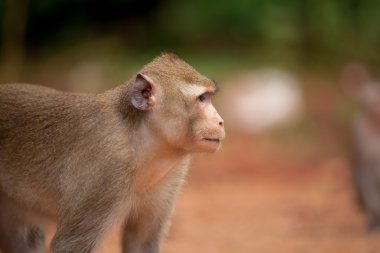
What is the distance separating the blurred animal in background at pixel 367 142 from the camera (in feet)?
37.4

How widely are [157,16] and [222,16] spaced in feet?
3.75

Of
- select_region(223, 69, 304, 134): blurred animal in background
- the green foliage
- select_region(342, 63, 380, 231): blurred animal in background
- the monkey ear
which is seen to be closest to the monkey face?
the monkey ear

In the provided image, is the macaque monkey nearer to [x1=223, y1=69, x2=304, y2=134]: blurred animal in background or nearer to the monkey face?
the monkey face

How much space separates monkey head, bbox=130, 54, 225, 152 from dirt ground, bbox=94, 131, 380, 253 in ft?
10.1

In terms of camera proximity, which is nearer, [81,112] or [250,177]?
[81,112]

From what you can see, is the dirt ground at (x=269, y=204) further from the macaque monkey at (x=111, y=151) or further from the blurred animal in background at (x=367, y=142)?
the macaque monkey at (x=111, y=151)

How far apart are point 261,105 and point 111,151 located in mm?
9332

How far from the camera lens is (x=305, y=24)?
16719 mm

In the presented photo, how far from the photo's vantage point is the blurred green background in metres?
16.4

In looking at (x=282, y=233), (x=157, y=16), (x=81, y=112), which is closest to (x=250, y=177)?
(x=282, y=233)

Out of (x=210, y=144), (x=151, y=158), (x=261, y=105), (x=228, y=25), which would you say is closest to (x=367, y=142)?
(x=261, y=105)

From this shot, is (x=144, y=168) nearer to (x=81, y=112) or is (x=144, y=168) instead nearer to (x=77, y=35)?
(x=81, y=112)

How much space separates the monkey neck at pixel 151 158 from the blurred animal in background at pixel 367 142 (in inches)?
196

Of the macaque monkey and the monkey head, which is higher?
the monkey head
